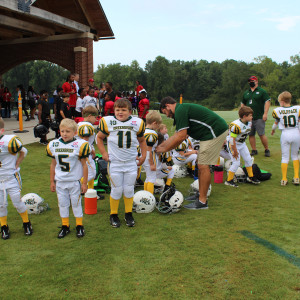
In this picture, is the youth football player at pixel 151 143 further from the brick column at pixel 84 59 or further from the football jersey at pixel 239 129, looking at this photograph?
the brick column at pixel 84 59

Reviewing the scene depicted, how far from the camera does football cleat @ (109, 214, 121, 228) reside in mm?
4844

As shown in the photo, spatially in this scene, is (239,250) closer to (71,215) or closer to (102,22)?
(71,215)

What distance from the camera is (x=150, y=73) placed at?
93.7m

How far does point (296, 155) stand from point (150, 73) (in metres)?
89.7

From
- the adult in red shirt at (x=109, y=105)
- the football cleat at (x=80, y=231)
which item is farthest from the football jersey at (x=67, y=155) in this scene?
the adult in red shirt at (x=109, y=105)

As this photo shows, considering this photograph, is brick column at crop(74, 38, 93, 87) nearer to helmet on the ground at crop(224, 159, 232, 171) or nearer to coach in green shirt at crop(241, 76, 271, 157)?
coach in green shirt at crop(241, 76, 271, 157)

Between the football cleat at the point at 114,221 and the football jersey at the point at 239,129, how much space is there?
3343mm

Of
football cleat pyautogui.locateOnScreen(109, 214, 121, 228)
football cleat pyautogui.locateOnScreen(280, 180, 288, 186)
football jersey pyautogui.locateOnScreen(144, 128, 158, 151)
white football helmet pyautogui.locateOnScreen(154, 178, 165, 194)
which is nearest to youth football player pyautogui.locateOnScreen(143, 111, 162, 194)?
football jersey pyautogui.locateOnScreen(144, 128, 158, 151)

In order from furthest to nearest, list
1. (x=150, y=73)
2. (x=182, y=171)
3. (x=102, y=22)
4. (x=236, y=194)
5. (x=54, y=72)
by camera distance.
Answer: (x=150, y=73)
(x=54, y=72)
(x=102, y=22)
(x=182, y=171)
(x=236, y=194)

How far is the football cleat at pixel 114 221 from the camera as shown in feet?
15.9

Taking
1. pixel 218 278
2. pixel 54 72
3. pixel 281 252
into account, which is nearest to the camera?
pixel 218 278

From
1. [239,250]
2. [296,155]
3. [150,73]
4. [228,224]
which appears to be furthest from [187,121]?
[150,73]

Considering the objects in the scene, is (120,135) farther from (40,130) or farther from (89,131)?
(40,130)

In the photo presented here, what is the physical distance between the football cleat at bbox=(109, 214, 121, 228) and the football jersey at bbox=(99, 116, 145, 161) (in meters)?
0.95
